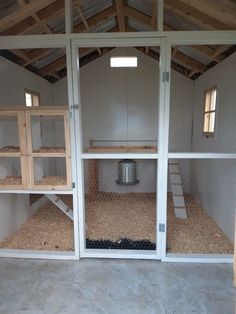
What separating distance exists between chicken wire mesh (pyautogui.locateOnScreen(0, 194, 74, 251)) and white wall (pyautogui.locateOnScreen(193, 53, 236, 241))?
6.19 feet

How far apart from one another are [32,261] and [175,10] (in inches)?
107

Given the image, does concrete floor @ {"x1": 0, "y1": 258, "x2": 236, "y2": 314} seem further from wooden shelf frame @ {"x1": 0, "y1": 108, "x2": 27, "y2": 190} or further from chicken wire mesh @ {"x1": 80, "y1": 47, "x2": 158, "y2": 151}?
chicken wire mesh @ {"x1": 80, "y1": 47, "x2": 158, "y2": 151}

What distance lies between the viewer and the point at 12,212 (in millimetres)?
2965

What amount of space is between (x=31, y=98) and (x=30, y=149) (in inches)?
75.9

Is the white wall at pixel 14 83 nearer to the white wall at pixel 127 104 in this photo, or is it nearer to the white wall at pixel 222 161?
the white wall at pixel 127 104

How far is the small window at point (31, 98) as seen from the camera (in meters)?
3.52

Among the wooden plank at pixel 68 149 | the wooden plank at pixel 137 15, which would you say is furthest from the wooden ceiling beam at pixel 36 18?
the wooden plank at pixel 137 15

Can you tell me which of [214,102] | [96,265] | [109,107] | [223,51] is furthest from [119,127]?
[96,265]

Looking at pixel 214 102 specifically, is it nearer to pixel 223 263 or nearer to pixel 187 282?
pixel 223 263

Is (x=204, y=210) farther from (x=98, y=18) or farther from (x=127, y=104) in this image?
(x=98, y=18)

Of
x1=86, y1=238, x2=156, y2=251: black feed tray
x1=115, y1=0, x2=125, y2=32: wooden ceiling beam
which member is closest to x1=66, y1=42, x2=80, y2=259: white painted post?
x1=86, y1=238, x2=156, y2=251: black feed tray

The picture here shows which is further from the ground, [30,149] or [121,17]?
[121,17]

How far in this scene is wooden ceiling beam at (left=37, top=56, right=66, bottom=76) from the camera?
384 cm

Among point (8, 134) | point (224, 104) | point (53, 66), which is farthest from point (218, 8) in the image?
point (53, 66)
